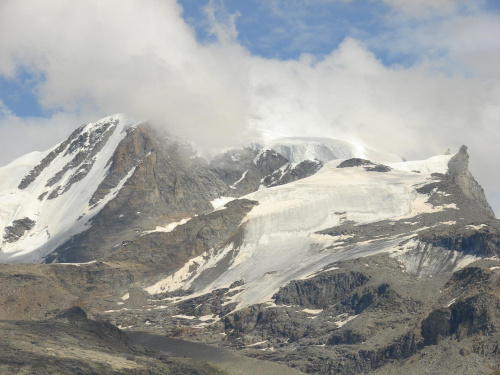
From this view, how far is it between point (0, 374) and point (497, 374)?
80353 mm

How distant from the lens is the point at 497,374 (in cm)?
15825

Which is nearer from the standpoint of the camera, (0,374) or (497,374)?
(497,374)

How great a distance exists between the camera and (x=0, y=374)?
7781 inches
